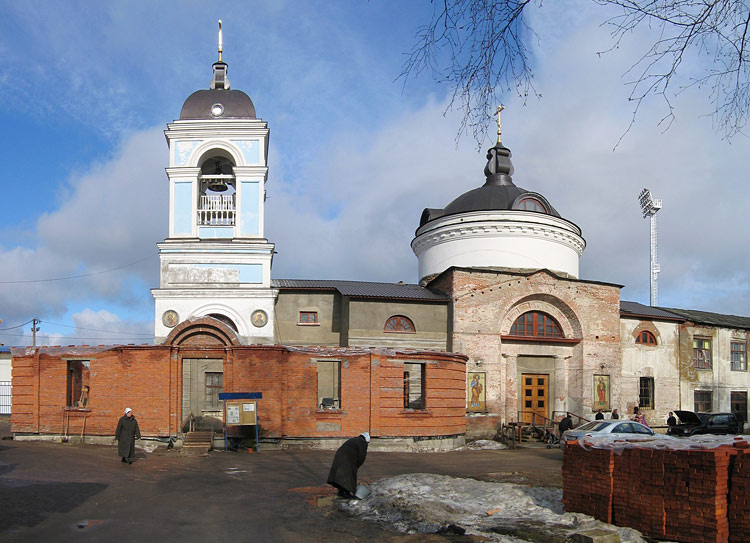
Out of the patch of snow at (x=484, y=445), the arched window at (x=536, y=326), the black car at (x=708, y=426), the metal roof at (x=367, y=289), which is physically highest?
the metal roof at (x=367, y=289)

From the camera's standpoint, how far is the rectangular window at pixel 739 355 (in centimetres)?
3578

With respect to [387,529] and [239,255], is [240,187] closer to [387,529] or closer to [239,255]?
[239,255]

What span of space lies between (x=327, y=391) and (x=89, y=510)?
54.2ft

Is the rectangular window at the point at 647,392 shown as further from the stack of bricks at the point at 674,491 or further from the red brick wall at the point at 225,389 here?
the stack of bricks at the point at 674,491

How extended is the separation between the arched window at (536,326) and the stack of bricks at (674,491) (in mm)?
18669

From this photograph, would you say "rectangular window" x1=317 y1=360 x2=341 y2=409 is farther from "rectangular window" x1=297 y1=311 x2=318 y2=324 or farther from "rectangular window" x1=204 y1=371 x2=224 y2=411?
"rectangular window" x1=204 y1=371 x2=224 y2=411

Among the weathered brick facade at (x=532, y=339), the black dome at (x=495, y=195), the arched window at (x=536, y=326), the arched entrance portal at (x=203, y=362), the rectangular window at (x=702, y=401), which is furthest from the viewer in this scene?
the rectangular window at (x=702, y=401)

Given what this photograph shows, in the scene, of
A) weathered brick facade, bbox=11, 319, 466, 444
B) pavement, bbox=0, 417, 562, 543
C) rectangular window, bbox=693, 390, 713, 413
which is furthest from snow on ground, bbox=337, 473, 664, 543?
rectangular window, bbox=693, 390, 713, 413

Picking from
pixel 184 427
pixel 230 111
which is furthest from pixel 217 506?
pixel 230 111

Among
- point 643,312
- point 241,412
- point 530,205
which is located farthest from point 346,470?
point 643,312

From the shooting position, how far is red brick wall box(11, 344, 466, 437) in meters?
21.0

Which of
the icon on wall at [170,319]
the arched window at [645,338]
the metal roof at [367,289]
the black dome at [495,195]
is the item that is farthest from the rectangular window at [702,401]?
the icon on wall at [170,319]

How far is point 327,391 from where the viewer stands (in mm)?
27547

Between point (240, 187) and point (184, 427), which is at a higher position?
point (240, 187)
